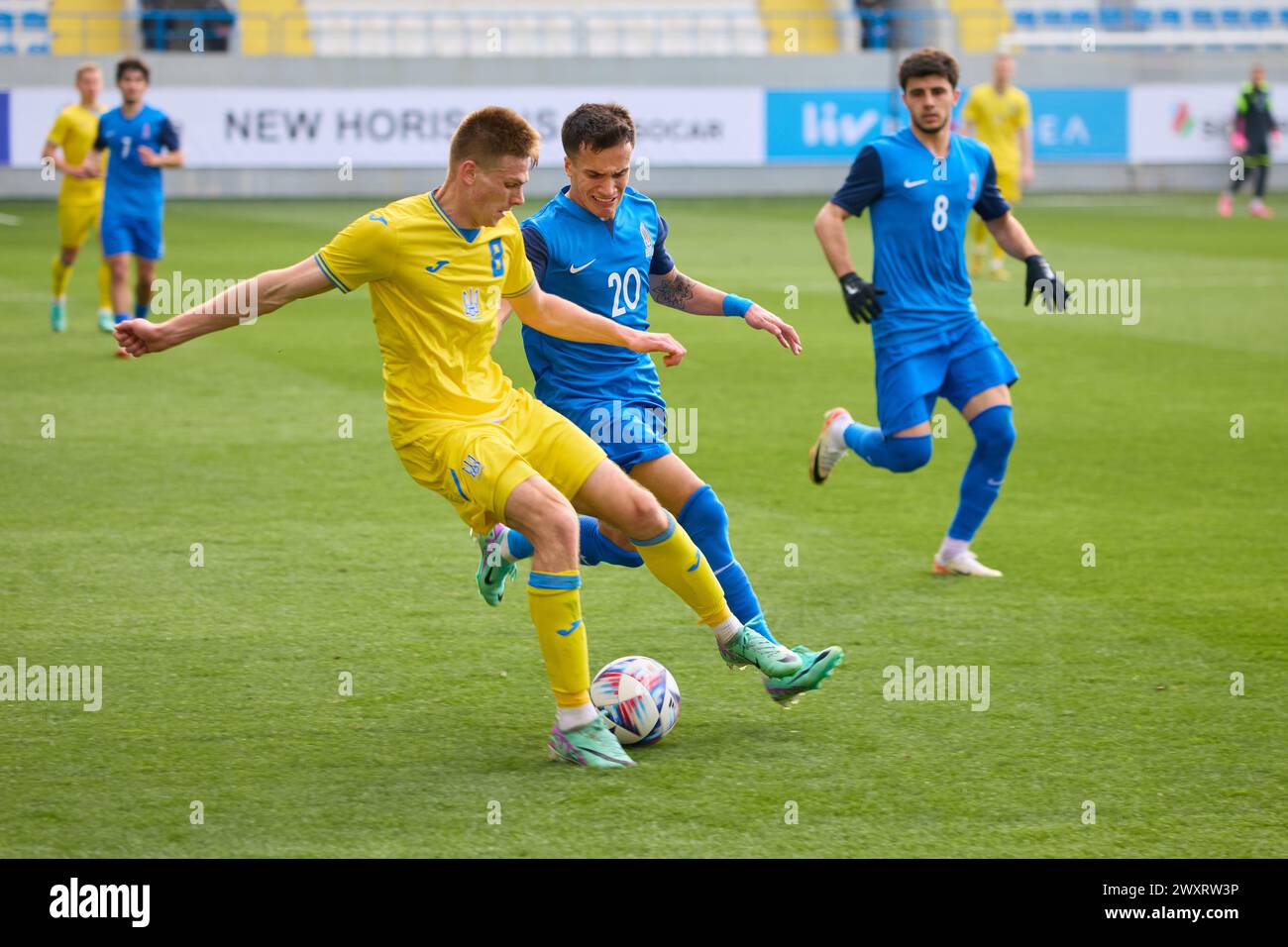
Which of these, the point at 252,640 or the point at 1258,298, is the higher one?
the point at 1258,298

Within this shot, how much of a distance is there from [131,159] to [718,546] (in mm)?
9695

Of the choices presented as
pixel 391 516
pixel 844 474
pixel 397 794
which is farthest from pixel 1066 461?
pixel 397 794

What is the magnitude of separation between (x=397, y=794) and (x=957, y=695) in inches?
77.6

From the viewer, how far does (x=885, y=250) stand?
296 inches

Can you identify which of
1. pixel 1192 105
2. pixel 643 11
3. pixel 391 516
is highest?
pixel 643 11

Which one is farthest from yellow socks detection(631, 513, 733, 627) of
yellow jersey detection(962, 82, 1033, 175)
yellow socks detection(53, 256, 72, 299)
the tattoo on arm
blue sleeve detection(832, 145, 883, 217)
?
yellow jersey detection(962, 82, 1033, 175)

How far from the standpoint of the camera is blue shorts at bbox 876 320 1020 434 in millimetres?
7352

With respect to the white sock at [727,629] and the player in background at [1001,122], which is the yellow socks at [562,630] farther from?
the player in background at [1001,122]

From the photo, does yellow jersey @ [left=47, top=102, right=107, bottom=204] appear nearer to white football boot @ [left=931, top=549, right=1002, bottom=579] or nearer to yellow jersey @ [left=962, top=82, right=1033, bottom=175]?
yellow jersey @ [left=962, top=82, right=1033, bottom=175]

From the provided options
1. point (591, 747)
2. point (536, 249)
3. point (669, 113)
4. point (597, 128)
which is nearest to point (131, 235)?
point (536, 249)

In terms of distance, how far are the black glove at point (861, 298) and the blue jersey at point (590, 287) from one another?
1354 millimetres

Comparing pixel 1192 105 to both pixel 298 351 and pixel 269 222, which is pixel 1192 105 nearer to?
pixel 269 222

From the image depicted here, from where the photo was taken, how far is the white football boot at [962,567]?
752 cm

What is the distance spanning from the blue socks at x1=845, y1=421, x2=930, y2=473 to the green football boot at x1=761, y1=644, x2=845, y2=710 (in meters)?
2.08
